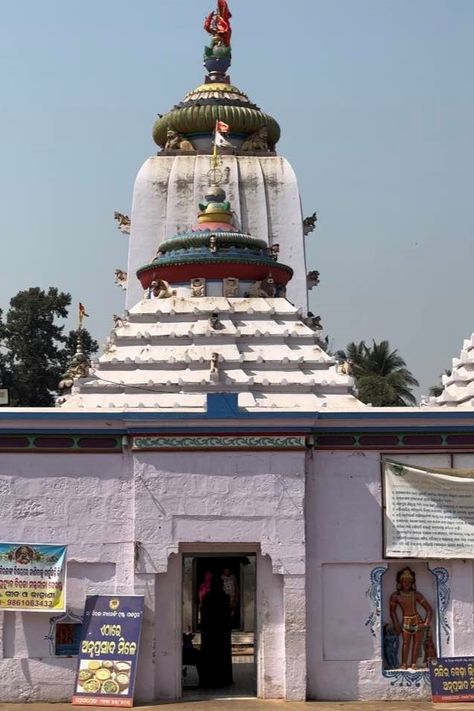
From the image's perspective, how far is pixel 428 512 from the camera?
17.5m

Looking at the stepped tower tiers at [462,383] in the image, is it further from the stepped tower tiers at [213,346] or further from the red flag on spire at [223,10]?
the red flag on spire at [223,10]

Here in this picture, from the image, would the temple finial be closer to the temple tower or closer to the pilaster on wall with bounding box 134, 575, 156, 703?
the temple tower

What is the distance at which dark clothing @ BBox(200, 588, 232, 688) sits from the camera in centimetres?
1919

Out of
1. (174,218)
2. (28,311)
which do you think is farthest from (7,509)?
(28,311)

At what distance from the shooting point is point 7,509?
1742 centimetres

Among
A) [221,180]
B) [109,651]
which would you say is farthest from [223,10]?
[109,651]

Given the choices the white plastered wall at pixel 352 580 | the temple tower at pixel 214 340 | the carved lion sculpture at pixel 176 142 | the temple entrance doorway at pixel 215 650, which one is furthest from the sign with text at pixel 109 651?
the carved lion sculpture at pixel 176 142

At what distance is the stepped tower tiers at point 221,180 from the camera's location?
1389 inches

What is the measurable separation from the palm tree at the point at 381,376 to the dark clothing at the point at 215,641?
94.6 feet

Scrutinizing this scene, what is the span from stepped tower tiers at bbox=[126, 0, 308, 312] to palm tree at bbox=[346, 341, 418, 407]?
14577 millimetres

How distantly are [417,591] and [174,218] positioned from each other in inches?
794

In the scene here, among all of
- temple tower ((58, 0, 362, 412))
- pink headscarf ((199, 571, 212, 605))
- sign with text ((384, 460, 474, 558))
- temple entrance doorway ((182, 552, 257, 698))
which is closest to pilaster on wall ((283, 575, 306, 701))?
temple entrance doorway ((182, 552, 257, 698))

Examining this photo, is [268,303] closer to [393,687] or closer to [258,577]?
[258,577]

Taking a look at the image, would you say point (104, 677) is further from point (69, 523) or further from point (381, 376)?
point (381, 376)
